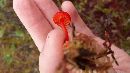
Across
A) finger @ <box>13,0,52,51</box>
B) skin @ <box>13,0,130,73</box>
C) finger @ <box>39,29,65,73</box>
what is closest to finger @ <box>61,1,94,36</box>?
skin @ <box>13,0,130,73</box>

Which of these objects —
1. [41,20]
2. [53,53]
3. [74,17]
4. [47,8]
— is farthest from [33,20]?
[53,53]

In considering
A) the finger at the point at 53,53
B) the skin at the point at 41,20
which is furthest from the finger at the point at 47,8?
the finger at the point at 53,53

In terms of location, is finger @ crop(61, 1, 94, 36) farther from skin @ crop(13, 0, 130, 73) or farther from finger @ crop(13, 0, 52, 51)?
finger @ crop(13, 0, 52, 51)

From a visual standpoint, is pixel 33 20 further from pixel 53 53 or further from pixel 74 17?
pixel 53 53

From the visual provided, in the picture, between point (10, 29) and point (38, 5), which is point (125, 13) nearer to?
point (10, 29)

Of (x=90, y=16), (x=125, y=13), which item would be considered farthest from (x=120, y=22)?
(x=90, y=16)

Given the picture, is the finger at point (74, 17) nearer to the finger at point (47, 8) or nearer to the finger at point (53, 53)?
the finger at point (47, 8)
